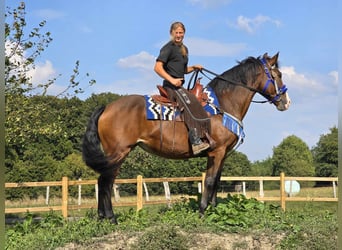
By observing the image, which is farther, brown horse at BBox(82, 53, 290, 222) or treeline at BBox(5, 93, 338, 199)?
treeline at BBox(5, 93, 338, 199)

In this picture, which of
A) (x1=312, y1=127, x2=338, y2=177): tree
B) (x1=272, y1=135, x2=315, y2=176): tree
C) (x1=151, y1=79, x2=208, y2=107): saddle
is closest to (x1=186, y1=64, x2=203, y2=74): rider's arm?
(x1=151, y1=79, x2=208, y2=107): saddle

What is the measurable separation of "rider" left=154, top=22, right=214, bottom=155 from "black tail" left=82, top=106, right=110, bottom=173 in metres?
1.14

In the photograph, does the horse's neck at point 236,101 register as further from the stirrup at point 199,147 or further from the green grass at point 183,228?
the green grass at point 183,228

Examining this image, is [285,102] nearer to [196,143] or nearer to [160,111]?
[196,143]

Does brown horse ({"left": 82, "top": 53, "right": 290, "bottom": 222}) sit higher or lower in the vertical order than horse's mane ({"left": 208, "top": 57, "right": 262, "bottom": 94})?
lower

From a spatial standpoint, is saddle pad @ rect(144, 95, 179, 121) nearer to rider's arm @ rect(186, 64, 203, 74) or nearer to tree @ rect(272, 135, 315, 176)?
rider's arm @ rect(186, 64, 203, 74)

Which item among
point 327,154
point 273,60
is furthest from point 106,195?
point 327,154

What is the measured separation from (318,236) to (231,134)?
6.32 ft

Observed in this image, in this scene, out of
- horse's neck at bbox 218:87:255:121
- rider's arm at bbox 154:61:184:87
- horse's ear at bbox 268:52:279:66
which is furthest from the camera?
horse's ear at bbox 268:52:279:66

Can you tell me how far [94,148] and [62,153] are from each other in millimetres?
25789

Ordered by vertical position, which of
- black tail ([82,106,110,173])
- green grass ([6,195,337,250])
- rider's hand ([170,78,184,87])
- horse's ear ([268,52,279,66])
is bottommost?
green grass ([6,195,337,250])

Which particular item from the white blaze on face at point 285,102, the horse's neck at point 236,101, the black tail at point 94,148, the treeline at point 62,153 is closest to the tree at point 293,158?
the treeline at point 62,153

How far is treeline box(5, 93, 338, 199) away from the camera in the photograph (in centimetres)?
1300

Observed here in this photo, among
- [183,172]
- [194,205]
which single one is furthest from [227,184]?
[194,205]
